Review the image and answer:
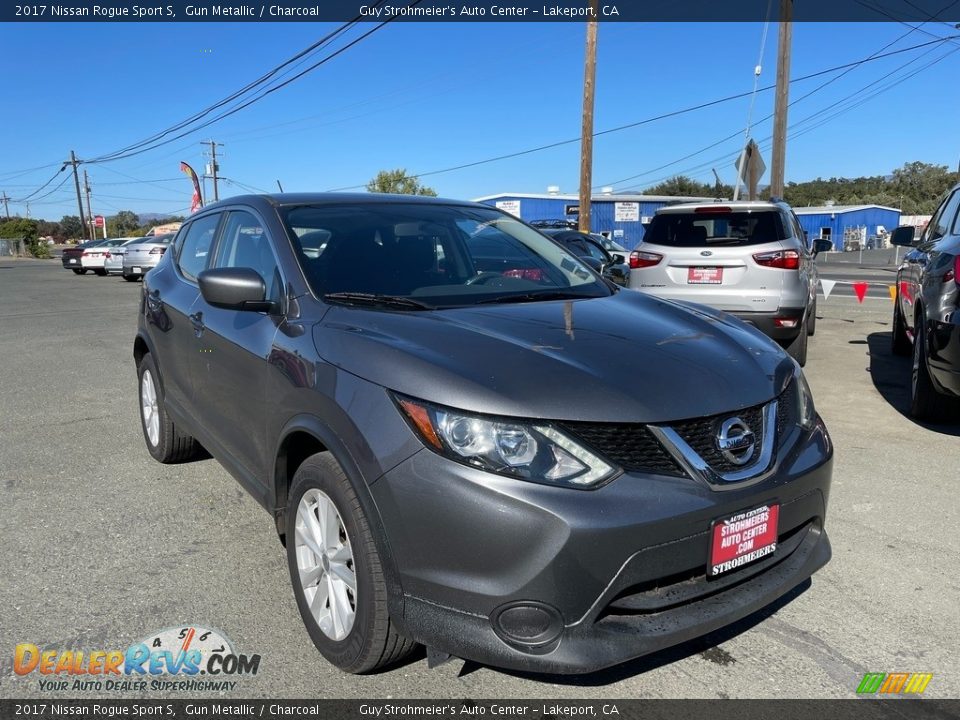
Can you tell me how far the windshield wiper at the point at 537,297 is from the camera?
299cm

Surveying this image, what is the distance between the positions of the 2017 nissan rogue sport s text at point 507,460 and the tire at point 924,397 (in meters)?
2.85

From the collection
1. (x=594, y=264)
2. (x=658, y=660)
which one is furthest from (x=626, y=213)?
(x=658, y=660)

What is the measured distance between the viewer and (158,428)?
177 inches

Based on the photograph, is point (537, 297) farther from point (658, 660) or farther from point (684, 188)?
point (684, 188)

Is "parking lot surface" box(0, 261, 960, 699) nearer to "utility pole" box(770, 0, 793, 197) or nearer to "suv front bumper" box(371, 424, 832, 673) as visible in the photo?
"suv front bumper" box(371, 424, 832, 673)

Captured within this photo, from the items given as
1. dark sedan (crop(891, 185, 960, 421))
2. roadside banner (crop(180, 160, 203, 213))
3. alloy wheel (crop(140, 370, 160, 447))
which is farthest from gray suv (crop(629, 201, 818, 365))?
roadside banner (crop(180, 160, 203, 213))

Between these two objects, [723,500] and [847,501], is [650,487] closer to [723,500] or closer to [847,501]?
[723,500]

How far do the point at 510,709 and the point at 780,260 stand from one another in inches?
231

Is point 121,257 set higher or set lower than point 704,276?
lower

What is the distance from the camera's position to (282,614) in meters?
2.82

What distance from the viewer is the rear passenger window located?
13.1 feet

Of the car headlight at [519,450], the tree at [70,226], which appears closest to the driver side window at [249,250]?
the car headlight at [519,450]

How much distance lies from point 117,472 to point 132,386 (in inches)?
107

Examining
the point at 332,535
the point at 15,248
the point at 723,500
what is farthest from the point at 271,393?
the point at 15,248
